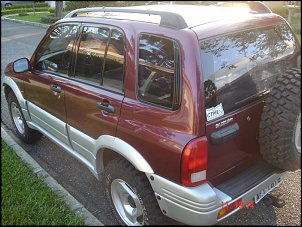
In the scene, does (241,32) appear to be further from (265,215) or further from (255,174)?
(265,215)

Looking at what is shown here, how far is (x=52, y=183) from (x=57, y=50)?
57.0 inches

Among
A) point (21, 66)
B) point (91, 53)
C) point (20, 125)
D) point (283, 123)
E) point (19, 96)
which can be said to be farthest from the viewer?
point (20, 125)

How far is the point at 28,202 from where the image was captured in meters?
2.99

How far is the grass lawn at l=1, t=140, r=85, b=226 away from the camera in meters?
2.75

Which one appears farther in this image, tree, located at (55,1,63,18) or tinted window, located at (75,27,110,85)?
tree, located at (55,1,63,18)

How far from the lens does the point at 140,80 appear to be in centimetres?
240

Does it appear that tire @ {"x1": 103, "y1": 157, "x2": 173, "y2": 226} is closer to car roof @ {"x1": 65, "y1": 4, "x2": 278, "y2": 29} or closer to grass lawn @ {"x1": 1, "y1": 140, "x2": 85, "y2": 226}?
grass lawn @ {"x1": 1, "y1": 140, "x2": 85, "y2": 226}

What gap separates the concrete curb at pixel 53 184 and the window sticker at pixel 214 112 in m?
1.40

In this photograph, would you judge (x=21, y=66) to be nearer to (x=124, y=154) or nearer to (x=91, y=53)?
(x=91, y=53)

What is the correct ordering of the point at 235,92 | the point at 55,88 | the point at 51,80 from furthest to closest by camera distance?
1. the point at 51,80
2. the point at 55,88
3. the point at 235,92

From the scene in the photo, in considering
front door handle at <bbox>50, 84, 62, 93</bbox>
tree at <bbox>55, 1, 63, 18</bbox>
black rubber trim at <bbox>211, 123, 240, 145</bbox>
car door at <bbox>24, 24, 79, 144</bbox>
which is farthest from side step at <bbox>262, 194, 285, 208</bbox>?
tree at <bbox>55, 1, 63, 18</bbox>

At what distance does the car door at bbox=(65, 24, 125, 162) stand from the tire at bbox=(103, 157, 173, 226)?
317mm

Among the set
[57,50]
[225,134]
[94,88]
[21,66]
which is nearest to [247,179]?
[225,134]

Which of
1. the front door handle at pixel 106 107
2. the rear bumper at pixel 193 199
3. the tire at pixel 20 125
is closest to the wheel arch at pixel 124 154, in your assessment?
the rear bumper at pixel 193 199
